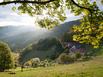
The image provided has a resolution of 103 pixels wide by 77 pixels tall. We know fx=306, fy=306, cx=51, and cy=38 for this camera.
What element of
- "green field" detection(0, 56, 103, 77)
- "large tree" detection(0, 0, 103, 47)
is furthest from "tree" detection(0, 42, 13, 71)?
"large tree" detection(0, 0, 103, 47)

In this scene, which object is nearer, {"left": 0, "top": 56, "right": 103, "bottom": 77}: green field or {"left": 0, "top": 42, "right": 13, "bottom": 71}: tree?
{"left": 0, "top": 56, "right": 103, "bottom": 77}: green field

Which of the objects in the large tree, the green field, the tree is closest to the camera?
the large tree

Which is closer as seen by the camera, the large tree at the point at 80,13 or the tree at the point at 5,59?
the large tree at the point at 80,13

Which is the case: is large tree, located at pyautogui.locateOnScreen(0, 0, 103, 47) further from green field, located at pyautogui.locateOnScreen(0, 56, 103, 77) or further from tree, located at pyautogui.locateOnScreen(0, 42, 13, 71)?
tree, located at pyautogui.locateOnScreen(0, 42, 13, 71)

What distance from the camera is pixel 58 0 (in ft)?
83.9

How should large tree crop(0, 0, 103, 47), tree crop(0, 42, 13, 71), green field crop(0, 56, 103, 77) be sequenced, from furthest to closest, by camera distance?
tree crop(0, 42, 13, 71) < green field crop(0, 56, 103, 77) < large tree crop(0, 0, 103, 47)

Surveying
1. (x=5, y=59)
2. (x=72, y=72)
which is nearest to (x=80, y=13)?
(x=72, y=72)

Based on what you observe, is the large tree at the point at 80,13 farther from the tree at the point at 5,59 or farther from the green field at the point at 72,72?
the tree at the point at 5,59

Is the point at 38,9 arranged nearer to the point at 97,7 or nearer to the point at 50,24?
the point at 50,24

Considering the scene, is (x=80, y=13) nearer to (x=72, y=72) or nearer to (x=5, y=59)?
(x=72, y=72)

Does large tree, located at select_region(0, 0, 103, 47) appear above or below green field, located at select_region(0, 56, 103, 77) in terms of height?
above

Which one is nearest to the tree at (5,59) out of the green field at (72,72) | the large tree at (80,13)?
the green field at (72,72)

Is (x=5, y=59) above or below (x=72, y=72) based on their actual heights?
below

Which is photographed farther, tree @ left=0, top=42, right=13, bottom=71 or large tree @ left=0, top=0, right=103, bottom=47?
tree @ left=0, top=42, right=13, bottom=71
